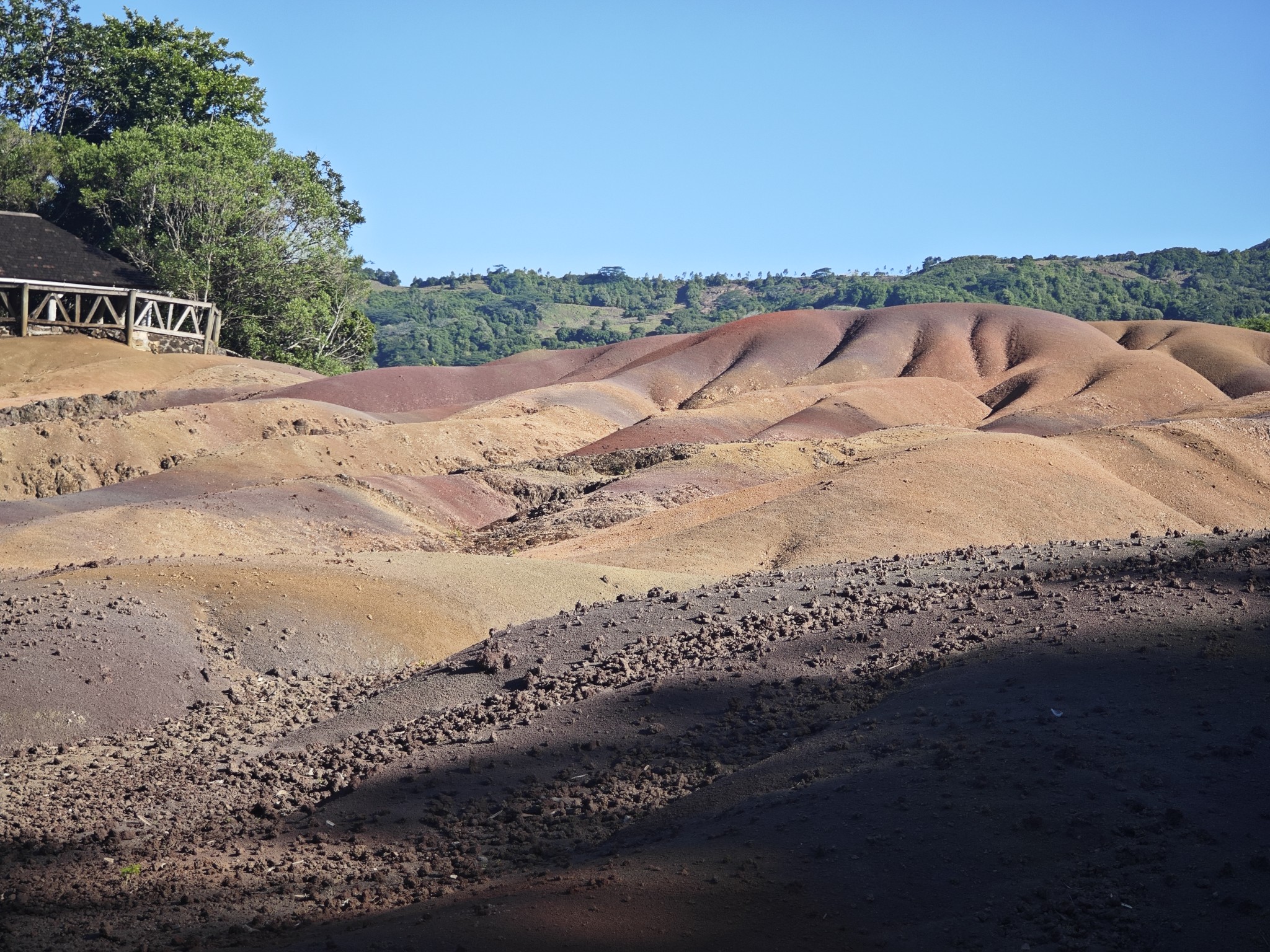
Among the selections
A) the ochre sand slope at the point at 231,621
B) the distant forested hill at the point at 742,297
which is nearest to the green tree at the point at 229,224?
the ochre sand slope at the point at 231,621

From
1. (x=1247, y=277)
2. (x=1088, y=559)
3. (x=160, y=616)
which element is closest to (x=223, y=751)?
(x=160, y=616)

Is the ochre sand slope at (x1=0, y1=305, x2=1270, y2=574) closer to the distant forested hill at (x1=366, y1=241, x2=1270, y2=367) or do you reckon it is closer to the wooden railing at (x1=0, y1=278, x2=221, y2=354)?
the wooden railing at (x1=0, y1=278, x2=221, y2=354)

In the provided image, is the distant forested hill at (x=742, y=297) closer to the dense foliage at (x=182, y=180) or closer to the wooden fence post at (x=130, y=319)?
the dense foliage at (x=182, y=180)

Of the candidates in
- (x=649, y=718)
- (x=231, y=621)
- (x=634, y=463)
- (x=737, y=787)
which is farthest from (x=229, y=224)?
(x=737, y=787)

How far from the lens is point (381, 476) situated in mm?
24953

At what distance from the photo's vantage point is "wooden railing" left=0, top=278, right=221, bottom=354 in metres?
38.8

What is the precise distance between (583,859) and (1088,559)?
6.44 metres

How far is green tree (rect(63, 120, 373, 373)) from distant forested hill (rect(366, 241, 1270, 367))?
42.7m

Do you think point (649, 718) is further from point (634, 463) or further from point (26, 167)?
point (26, 167)

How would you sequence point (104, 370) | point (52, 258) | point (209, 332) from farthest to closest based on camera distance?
point (209, 332)
point (52, 258)
point (104, 370)

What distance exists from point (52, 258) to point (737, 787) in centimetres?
3883

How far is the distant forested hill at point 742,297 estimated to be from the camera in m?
96.3

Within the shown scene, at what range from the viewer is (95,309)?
131ft

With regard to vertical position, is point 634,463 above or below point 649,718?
above
